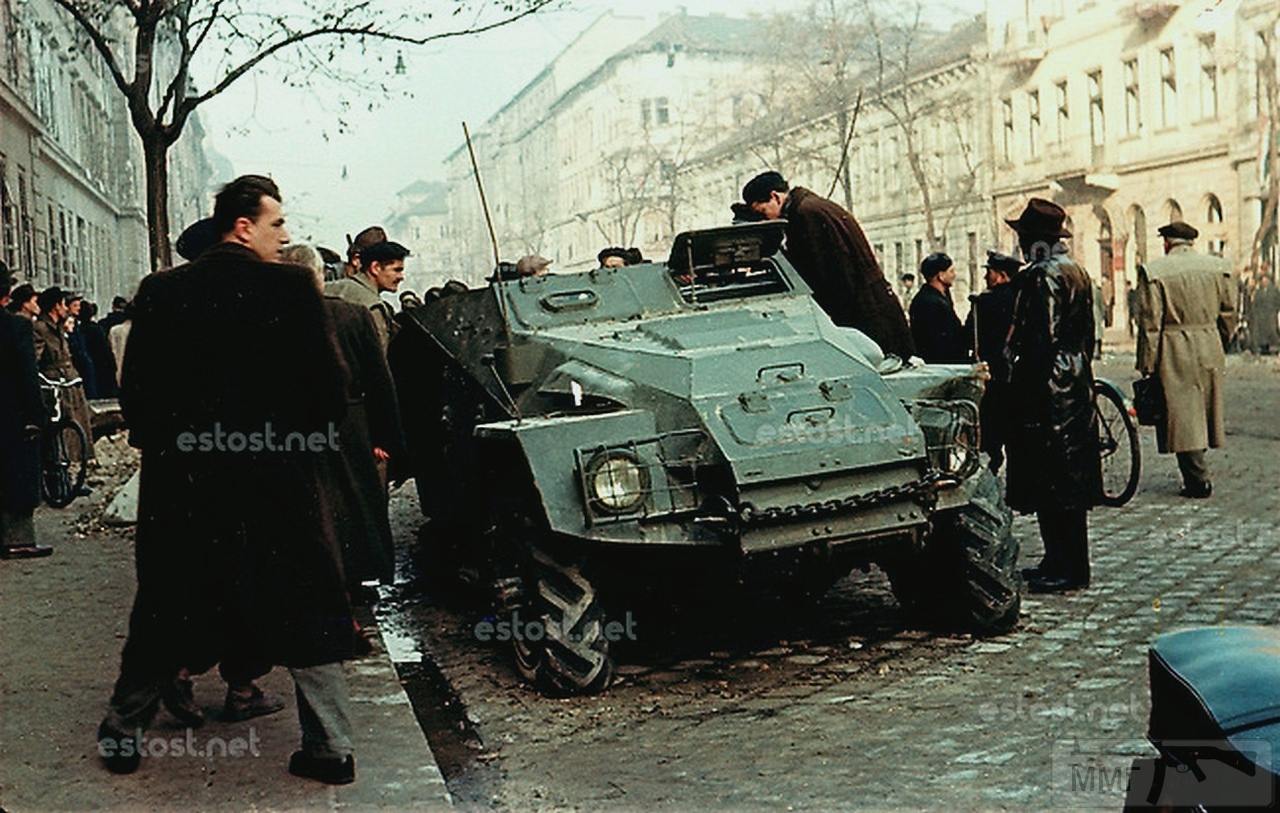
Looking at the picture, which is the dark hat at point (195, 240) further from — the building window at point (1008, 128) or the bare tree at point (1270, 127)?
the building window at point (1008, 128)

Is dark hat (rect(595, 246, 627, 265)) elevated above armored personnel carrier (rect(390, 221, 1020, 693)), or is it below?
above

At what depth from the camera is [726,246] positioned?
880 cm

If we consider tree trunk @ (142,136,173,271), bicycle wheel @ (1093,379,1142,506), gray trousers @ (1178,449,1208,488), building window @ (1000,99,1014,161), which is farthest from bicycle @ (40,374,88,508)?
building window @ (1000,99,1014,161)

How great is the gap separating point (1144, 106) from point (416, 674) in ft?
127

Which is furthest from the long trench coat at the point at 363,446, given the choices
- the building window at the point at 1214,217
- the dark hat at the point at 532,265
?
the building window at the point at 1214,217

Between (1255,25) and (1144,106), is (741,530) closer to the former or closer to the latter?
(1255,25)

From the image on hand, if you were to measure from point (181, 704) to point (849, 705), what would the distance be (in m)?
2.45

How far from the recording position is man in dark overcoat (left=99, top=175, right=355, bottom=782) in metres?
5.26

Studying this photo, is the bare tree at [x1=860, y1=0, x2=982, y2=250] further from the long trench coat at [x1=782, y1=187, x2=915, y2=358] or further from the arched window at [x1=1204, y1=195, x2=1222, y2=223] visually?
the long trench coat at [x1=782, y1=187, x2=915, y2=358]

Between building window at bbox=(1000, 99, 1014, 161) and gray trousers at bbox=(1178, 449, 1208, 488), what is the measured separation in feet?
130

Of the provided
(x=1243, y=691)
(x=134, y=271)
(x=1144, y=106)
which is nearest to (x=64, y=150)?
(x=134, y=271)

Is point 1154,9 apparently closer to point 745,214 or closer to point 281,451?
point 745,214

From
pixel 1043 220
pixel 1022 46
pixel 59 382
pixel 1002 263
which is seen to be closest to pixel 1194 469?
pixel 1002 263

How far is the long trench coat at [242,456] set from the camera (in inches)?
207
